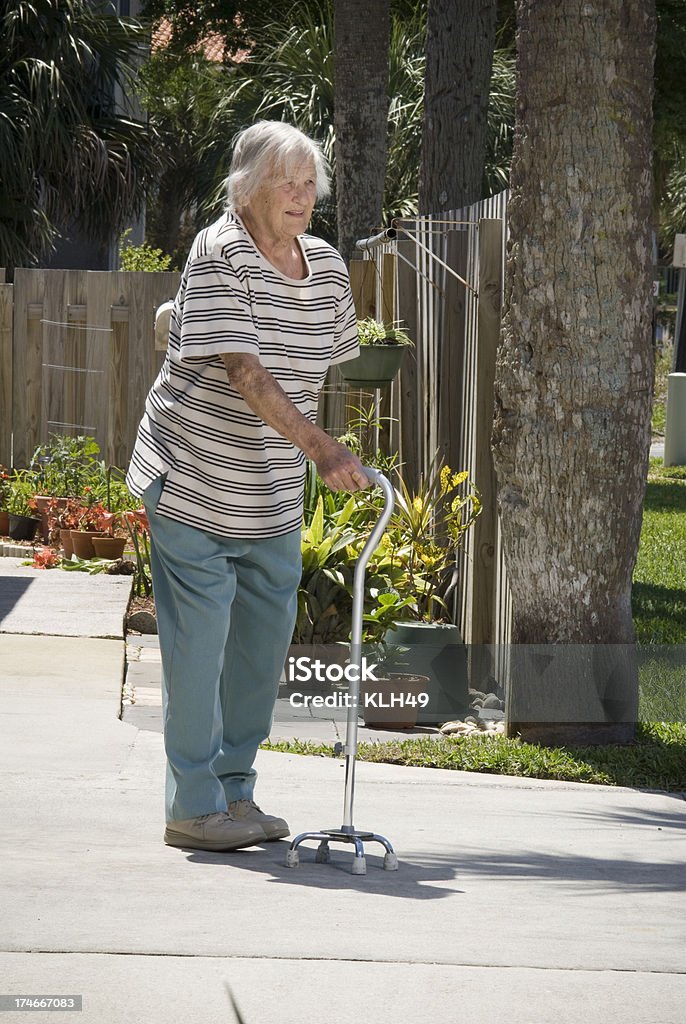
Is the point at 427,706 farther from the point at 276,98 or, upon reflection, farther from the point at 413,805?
the point at 276,98

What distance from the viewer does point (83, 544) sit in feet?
30.5

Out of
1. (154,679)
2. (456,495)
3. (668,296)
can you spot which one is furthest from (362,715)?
(668,296)

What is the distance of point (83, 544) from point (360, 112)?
4.93m

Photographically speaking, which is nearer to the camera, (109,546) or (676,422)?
(109,546)

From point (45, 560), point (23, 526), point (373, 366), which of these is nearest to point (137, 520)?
point (45, 560)

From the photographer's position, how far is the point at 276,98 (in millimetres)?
23281

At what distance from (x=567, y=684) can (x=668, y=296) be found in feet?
154

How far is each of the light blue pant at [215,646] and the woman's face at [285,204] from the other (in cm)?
72

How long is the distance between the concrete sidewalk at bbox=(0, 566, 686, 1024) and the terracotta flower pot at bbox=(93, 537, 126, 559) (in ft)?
13.5

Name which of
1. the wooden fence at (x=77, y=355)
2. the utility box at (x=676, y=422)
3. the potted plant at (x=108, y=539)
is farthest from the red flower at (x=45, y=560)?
the utility box at (x=676, y=422)

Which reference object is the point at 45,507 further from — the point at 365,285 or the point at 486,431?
the point at 486,431

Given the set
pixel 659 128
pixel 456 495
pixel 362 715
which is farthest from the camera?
pixel 659 128

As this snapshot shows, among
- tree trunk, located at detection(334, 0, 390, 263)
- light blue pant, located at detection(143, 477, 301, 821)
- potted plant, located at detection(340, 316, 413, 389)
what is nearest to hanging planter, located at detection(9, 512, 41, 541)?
potted plant, located at detection(340, 316, 413, 389)

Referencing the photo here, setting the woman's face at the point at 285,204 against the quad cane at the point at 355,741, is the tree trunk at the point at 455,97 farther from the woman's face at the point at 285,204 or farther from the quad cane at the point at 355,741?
the quad cane at the point at 355,741
